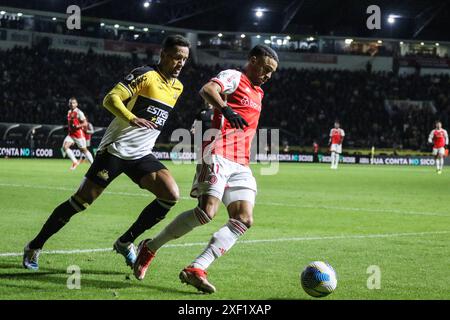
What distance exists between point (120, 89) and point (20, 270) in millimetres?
2051

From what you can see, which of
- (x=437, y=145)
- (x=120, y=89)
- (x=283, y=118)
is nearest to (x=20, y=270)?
(x=120, y=89)

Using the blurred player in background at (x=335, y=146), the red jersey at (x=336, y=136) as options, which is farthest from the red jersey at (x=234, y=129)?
the red jersey at (x=336, y=136)

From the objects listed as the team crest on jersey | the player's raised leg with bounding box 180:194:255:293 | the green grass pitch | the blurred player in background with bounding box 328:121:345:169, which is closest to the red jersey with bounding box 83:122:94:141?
the green grass pitch

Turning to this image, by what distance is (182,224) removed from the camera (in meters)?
7.22

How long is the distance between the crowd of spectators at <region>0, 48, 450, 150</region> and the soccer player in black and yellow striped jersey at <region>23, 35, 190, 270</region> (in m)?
37.5

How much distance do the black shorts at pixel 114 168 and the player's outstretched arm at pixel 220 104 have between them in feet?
4.75

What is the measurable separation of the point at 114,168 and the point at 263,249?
104 inches

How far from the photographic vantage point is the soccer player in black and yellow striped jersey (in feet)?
25.8

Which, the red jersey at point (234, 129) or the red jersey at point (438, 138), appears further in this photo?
the red jersey at point (438, 138)

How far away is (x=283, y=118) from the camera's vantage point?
54.9 meters

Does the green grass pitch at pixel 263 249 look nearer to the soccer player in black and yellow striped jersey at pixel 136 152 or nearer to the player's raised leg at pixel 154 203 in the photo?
the player's raised leg at pixel 154 203

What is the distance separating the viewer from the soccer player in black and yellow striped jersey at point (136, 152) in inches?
309
